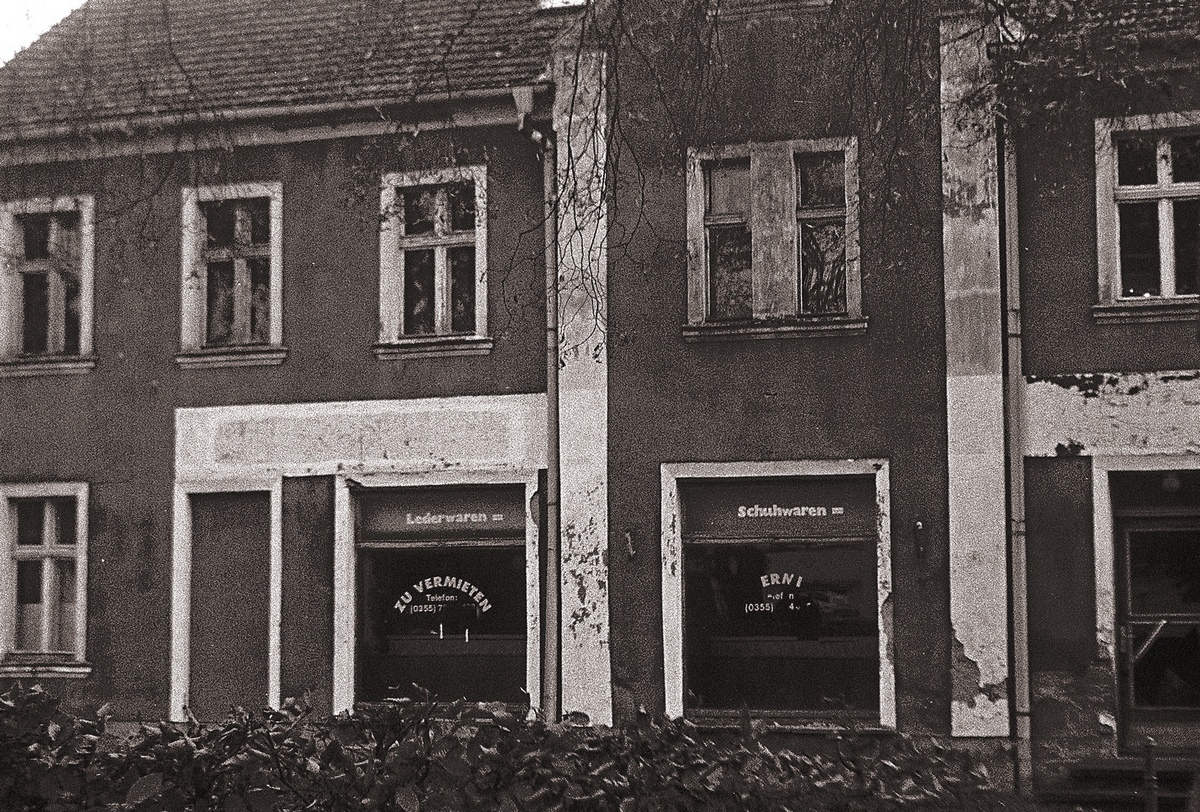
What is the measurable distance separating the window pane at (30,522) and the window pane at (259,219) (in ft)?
12.1

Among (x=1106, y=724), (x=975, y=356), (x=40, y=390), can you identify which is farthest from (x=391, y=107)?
(x=1106, y=724)

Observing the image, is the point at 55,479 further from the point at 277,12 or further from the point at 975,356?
the point at 975,356

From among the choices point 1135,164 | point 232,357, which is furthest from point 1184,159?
point 232,357

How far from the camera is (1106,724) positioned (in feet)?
44.4

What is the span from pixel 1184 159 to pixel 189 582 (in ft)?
34.5

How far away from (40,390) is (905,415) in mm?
9104

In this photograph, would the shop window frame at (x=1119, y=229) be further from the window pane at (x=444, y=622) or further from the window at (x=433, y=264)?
the window pane at (x=444, y=622)

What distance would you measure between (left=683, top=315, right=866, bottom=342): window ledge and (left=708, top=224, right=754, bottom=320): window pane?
0.21 m

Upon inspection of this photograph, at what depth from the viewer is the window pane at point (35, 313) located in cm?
1691

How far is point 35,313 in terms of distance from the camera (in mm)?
16953

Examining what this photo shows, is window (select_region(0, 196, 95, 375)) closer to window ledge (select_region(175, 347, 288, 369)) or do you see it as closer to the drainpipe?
window ledge (select_region(175, 347, 288, 369))

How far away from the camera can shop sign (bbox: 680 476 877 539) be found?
14.3 metres

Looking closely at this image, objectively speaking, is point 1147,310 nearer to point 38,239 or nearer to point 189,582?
point 189,582

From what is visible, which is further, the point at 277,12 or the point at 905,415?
the point at 277,12
